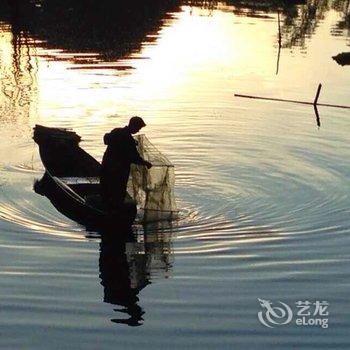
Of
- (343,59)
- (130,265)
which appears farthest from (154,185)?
(343,59)

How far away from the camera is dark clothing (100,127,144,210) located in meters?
13.4

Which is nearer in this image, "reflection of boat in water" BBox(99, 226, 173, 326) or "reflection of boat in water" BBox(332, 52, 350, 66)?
"reflection of boat in water" BBox(99, 226, 173, 326)

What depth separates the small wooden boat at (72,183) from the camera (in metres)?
14.1

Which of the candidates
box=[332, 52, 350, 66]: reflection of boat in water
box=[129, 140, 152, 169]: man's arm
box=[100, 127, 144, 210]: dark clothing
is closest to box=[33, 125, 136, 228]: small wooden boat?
box=[100, 127, 144, 210]: dark clothing

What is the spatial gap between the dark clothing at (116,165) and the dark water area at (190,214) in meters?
0.80

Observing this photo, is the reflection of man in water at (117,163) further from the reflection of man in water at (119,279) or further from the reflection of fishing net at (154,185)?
the reflection of man in water at (119,279)

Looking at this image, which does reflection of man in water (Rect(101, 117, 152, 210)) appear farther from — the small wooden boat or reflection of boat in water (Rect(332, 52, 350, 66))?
reflection of boat in water (Rect(332, 52, 350, 66))

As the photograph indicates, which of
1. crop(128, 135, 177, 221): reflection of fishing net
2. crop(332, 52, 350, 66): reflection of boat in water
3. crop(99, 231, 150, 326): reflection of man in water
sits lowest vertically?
crop(99, 231, 150, 326): reflection of man in water

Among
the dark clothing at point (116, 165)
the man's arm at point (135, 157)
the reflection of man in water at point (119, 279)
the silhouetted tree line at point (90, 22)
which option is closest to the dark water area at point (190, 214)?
the reflection of man in water at point (119, 279)

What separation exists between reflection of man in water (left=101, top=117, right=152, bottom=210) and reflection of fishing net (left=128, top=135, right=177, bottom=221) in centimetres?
49

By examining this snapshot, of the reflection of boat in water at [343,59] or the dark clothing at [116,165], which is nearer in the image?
the dark clothing at [116,165]

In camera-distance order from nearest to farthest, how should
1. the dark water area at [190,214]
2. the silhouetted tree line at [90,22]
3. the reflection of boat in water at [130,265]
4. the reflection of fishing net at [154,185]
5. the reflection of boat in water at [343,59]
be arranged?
the dark water area at [190,214]
the reflection of boat in water at [130,265]
the reflection of fishing net at [154,185]
the reflection of boat in water at [343,59]
the silhouetted tree line at [90,22]

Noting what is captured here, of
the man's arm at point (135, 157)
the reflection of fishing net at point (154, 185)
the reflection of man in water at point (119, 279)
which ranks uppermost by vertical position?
the man's arm at point (135, 157)

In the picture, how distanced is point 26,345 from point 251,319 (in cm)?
337
